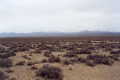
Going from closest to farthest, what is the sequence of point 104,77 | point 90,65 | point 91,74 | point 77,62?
point 104,77 → point 91,74 → point 90,65 → point 77,62

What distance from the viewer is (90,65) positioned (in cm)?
1298

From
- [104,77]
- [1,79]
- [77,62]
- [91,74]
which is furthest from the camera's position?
[77,62]

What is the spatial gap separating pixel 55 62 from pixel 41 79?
5134 mm

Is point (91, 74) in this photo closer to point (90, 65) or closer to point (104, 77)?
point (104, 77)

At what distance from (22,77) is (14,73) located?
3.83ft

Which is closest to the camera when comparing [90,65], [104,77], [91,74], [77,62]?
[104,77]

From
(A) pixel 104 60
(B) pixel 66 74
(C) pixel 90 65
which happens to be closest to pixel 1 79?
(B) pixel 66 74

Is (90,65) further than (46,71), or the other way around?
(90,65)

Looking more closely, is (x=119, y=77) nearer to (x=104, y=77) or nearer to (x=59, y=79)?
(x=104, y=77)

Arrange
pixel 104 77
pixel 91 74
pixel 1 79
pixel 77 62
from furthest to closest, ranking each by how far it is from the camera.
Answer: pixel 77 62, pixel 91 74, pixel 104 77, pixel 1 79

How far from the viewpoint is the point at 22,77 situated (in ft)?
32.5

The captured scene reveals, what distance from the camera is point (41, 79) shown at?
30.3 ft

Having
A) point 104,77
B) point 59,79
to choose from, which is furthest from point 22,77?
point 104,77

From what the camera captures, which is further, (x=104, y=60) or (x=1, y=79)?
(x=104, y=60)
